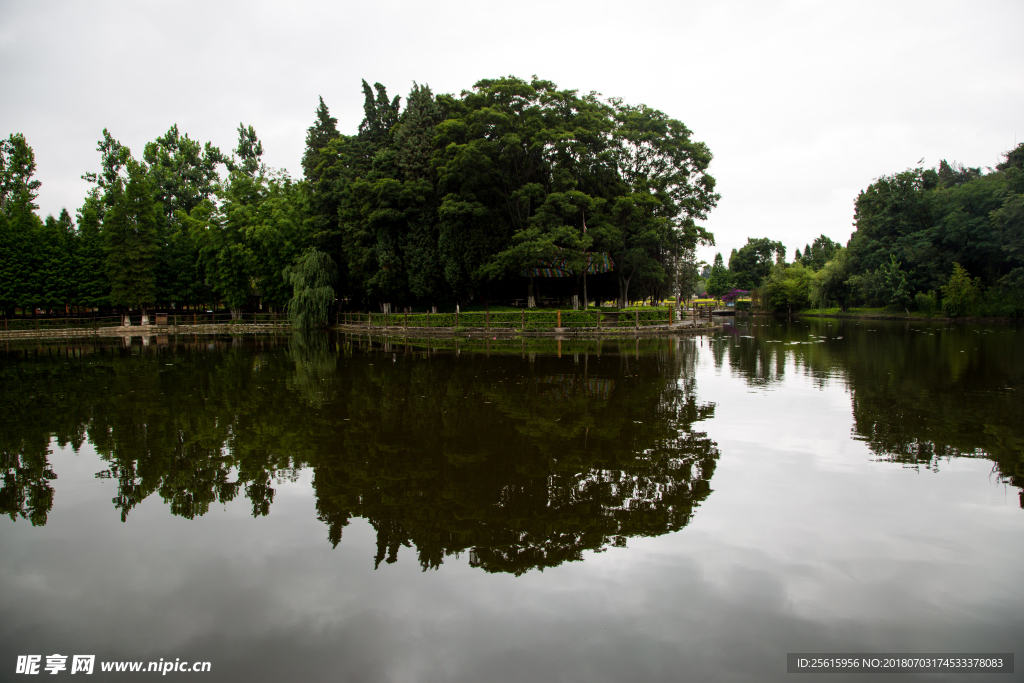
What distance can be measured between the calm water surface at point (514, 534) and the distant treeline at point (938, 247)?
40.0m

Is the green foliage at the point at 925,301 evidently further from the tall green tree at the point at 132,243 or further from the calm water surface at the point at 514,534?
the tall green tree at the point at 132,243

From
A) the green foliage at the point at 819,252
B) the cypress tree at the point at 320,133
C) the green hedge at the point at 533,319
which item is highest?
the cypress tree at the point at 320,133

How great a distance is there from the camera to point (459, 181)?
120 ft

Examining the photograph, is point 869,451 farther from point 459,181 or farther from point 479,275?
point 459,181

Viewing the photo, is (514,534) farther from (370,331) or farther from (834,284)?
(834,284)

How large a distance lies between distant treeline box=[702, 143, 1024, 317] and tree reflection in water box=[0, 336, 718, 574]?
130ft

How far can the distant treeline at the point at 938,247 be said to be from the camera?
136ft

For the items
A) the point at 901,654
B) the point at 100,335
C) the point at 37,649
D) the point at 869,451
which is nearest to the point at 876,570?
the point at 901,654

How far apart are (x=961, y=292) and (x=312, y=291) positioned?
4930 cm

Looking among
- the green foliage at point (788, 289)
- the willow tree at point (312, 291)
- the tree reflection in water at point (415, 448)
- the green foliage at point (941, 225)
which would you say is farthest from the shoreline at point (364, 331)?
the green foliage at point (788, 289)

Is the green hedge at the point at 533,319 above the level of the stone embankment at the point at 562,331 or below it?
above

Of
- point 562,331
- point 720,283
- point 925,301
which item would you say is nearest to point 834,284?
point 925,301

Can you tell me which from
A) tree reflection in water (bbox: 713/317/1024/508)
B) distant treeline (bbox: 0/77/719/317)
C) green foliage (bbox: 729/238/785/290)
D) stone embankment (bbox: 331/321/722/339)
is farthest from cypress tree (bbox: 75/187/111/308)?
green foliage (bbox: 729/238/785/290)

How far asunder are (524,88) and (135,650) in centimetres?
3395
